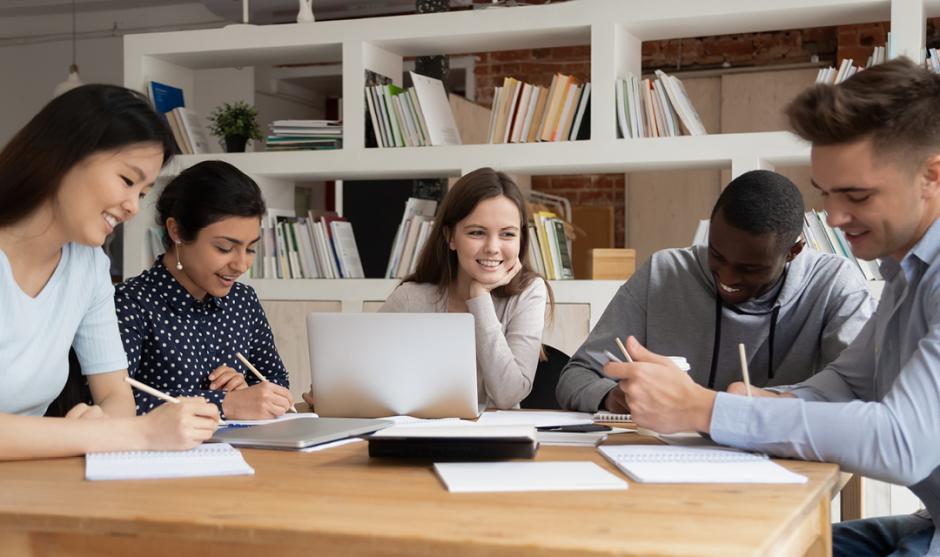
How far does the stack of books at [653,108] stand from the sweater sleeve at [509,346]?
1.09m

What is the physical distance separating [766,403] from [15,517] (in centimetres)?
103

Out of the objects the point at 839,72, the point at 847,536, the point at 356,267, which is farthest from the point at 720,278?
the point at 356,267

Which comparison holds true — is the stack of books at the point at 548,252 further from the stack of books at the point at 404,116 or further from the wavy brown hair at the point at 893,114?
the wavy brown hair at the point at 893,114

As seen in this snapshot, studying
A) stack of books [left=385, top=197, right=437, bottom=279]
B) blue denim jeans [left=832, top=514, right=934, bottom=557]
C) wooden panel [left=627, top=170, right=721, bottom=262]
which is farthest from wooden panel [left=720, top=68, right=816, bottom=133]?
blue denim jeans [left=832, top=514, right=934, bottom=557]

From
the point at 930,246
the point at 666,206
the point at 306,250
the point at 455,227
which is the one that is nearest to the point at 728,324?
the point at 930,246

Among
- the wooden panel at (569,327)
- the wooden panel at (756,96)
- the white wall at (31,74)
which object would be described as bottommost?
the wooden panel at (569,327)

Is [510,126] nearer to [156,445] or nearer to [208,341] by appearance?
[208,341]

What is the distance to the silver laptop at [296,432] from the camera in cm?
162

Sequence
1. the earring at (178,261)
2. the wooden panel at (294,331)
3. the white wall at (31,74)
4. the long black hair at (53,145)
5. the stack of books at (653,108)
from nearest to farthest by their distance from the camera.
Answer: the long black hair at (53,145) < the earring at (178,261) < the stack of books at (653,108) < the wooden panel at (294,331) < the white wall at (31,74)

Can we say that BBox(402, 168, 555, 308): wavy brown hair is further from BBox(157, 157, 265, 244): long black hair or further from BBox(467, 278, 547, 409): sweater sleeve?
BBox(157, 157, 265, 244): long black hair

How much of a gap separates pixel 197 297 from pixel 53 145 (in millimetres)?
831

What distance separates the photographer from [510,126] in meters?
3.73

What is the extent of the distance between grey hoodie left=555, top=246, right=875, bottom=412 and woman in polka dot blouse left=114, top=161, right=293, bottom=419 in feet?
2.62

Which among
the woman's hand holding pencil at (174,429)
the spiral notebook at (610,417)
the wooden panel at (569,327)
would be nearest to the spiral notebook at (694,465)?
the spiral notebook at (610,417)
